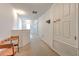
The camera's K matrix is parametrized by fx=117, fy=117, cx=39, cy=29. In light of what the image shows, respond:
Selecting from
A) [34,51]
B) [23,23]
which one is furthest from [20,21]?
[34,51]

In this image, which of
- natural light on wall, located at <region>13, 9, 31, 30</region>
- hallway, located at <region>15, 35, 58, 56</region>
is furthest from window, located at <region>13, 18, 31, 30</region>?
hallway, located at <region>15, 35, 58, 56</region>

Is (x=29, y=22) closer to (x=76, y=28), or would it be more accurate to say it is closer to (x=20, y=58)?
(x=76, y=28)

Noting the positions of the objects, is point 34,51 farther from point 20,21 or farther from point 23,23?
point 20,21

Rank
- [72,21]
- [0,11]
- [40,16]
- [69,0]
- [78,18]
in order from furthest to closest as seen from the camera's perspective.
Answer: [40,16] < [0,11] < [72,21] < [78,18] < [69,0]

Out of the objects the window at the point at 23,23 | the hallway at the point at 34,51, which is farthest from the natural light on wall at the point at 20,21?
the hallway at the point at 34,51

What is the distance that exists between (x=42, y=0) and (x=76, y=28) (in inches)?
63.4

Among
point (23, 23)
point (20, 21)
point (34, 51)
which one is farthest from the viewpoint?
point (20, 21)

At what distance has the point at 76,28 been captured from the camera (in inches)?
86.4

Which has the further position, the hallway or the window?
→ the window

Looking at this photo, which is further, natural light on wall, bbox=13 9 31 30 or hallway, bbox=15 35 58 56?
natural light on wall, bbox=13 9 31 30

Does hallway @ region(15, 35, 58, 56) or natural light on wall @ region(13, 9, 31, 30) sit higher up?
natural light on wall @ region(13, 9, 31, 30)

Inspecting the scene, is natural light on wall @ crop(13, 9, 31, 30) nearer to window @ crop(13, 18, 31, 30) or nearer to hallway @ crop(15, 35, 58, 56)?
window @ crop(13, 18, 31, 30)

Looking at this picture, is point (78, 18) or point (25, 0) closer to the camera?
point (25, 0)

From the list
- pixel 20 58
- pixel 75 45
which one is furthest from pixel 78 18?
pixel 20 58
